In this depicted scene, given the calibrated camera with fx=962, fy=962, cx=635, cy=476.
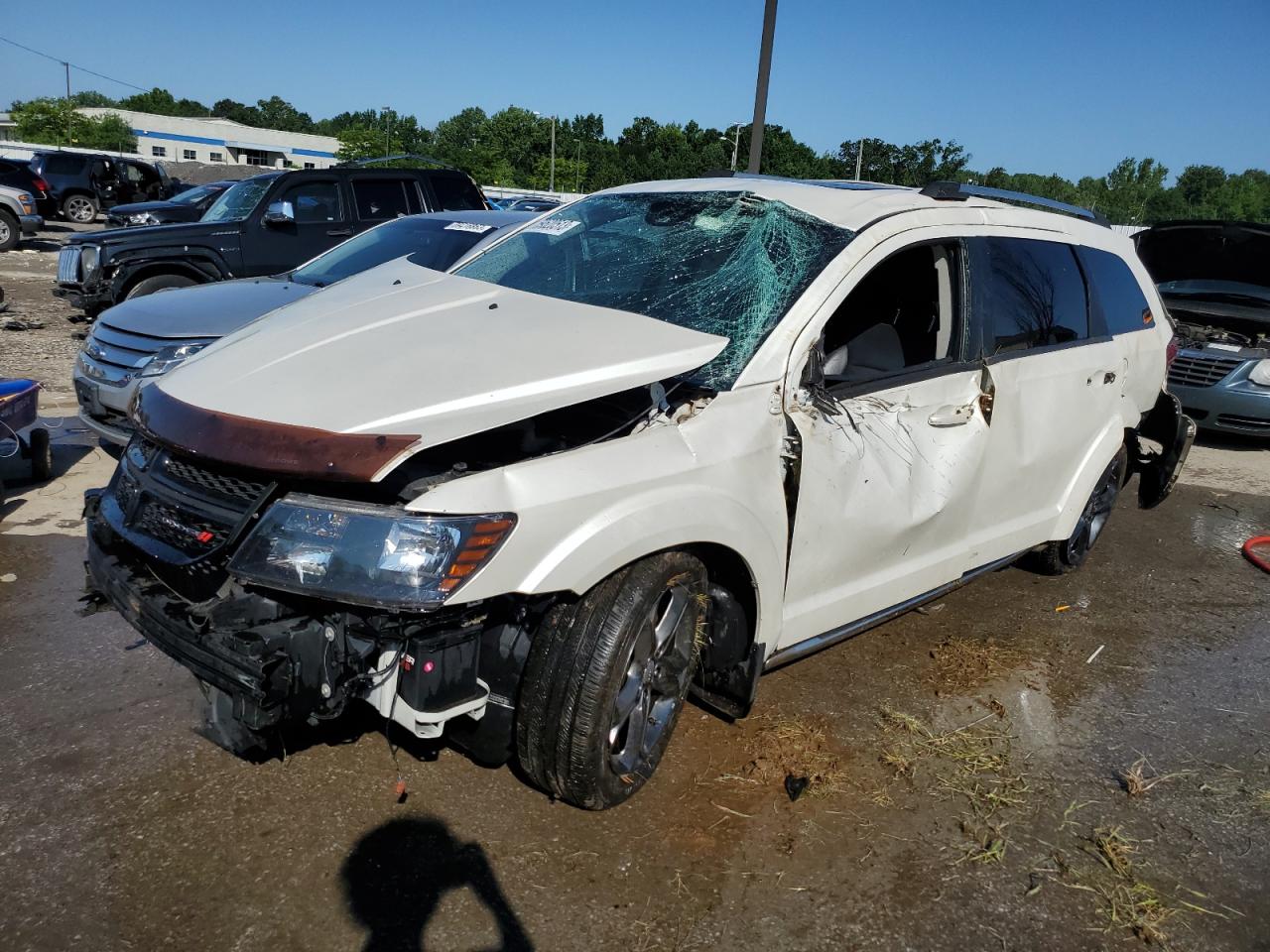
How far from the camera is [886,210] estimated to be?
3.50 m

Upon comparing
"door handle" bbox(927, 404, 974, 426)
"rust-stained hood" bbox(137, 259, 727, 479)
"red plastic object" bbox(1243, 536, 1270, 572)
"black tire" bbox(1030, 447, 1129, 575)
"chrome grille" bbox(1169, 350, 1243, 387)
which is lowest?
"red plastic object" bbox(1243, 536, 1270, 572)

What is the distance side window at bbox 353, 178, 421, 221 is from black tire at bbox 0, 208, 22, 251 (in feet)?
43.2

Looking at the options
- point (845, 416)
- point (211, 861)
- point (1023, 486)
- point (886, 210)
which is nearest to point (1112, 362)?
point (1023, 486)

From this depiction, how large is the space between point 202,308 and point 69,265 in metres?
4.16

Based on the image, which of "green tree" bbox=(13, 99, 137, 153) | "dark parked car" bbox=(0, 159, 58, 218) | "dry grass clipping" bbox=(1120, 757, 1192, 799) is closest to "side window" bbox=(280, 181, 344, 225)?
"dry grass clipping" bbox=(1120, 757, 1192, 799)

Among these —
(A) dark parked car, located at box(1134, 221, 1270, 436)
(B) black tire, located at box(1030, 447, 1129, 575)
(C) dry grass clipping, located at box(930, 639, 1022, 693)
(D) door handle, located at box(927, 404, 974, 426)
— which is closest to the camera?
(D) door handle, located at box(927, 404, 974, 426)

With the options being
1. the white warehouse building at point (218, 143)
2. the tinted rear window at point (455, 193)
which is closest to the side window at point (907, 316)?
the tinted rear window at point (455, 193)

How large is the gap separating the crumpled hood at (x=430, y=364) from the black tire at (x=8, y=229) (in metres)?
19.8

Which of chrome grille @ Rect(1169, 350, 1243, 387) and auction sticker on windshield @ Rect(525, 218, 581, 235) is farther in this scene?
chrome grille @ Rect(1169, 350, 1243, 387)

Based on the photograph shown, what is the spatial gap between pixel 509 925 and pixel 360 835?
1.90 ft

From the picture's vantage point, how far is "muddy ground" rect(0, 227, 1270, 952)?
2498mm

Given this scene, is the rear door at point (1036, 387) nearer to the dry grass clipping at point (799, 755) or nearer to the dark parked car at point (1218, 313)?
the dry grass clipping at point (799, 755)

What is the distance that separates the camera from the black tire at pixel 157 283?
9055 millimetres

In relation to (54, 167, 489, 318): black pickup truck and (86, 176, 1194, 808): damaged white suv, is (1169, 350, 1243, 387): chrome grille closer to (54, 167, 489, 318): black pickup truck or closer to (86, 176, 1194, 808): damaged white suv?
(86, 176, 1194, 808): damaged white suv
